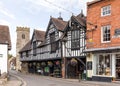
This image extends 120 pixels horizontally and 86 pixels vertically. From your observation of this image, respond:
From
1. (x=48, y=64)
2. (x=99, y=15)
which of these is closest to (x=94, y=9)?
(x=99, y=15)

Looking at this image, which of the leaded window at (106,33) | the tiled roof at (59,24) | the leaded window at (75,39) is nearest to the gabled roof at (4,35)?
the tiled roof at (59,24)

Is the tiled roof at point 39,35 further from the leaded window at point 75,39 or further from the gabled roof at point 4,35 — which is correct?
the leaded window at point 75,39

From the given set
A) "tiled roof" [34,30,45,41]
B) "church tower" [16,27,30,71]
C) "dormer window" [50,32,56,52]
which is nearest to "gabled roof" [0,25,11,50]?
"dormer window" [50,32,56,52]

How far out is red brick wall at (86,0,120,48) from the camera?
22750mm

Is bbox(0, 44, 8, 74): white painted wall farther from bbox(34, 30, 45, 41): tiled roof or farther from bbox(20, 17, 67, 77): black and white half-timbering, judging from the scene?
bbox(34, 30, 45, 41): tiled roof

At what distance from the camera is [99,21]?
24.6m

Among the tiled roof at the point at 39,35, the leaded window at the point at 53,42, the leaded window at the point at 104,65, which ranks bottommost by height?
the leaded window at the point at 104,65

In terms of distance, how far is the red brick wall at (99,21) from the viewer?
896 inches

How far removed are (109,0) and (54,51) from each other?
519 inches

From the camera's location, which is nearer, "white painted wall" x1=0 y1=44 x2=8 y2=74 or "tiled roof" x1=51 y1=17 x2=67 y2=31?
"white painted wall" x1=0 y1=44 x2=8 y2=74

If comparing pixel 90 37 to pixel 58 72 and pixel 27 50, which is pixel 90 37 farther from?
pixel 27 50

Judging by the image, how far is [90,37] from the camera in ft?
84.5

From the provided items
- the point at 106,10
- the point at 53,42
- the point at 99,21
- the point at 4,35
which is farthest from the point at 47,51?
the point at 106,10

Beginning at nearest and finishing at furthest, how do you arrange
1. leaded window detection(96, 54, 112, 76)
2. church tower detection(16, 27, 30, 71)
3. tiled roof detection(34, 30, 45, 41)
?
leaded window detection(96, 54, 112, 76), tiled roof detection(34, 30, 45, 41), church tower detection(16, 27, 30, 71)
